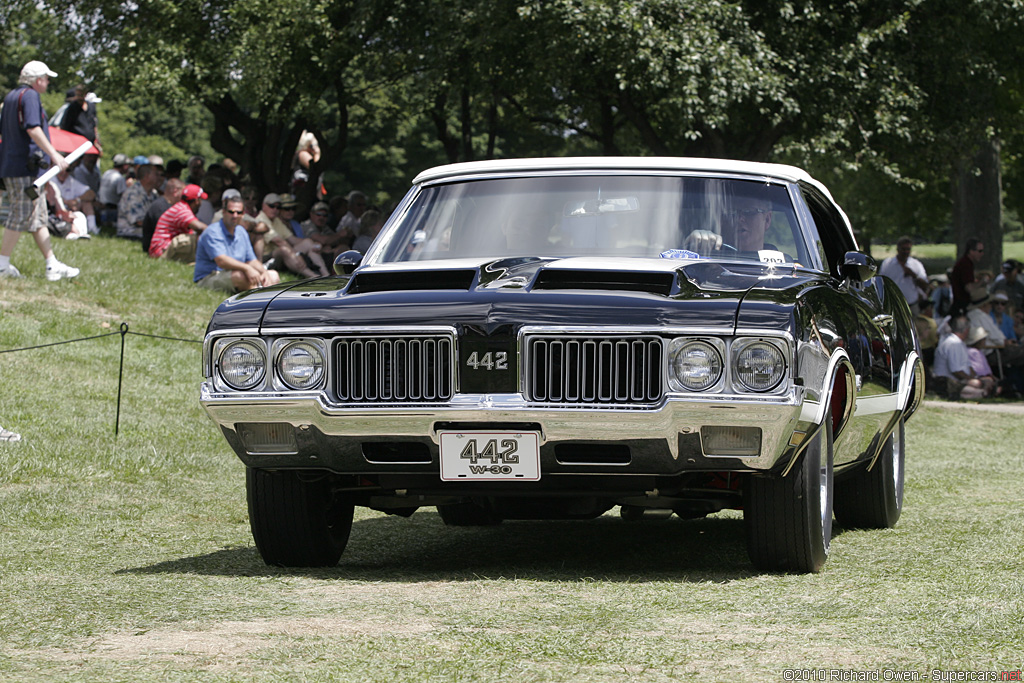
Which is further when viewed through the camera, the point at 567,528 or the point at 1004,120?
the point at 1004,120

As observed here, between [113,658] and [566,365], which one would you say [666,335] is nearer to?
[566,365]

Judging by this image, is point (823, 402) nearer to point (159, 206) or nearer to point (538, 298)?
point (538, 298)

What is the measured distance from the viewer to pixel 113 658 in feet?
13.4

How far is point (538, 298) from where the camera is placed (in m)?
5.30

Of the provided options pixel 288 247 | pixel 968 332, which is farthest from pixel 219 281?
pixel 968 332

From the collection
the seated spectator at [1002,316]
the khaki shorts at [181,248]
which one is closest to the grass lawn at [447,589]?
the khaki shorts at [181,248]

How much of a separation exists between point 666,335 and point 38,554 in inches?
127

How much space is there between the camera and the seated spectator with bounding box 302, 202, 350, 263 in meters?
20.1

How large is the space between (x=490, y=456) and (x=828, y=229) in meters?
2.88

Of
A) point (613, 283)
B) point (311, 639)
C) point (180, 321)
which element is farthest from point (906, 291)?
point (311, 639)

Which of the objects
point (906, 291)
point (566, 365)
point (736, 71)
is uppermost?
point (736, 71)

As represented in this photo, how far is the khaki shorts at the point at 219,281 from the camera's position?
1642 centimetres

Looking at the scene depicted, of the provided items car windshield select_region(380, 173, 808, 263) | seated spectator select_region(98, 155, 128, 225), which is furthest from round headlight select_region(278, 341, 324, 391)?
seated spectator select_region(98, 155, 128, 225)

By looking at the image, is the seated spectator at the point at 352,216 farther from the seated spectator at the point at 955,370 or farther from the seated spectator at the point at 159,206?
the seated spectator at the point at 955,370
